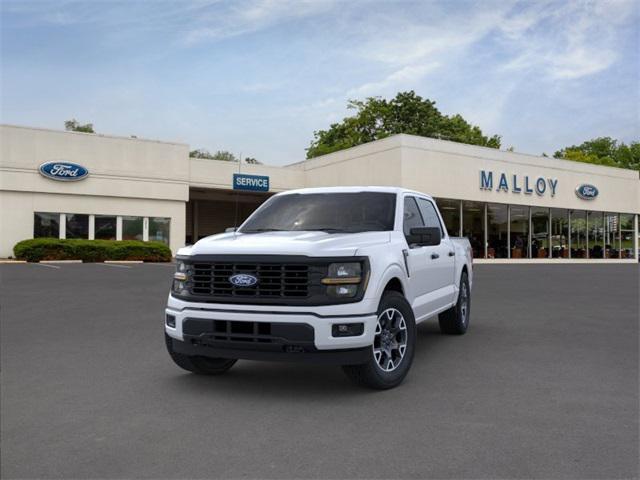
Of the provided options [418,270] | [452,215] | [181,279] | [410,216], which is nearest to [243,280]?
[181,279]

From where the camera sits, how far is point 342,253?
4980 millimetres

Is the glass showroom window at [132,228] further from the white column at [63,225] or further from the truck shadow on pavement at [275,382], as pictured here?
the truck shadow on pavement at [275,382]

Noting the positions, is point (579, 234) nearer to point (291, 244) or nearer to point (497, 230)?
point (497, 230)

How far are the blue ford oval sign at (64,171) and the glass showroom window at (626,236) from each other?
40.6 meters

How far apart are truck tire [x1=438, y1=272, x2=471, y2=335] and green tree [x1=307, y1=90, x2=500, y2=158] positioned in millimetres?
52515

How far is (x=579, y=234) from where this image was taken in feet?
151

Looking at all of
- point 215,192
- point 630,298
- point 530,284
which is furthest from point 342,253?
point 215,192

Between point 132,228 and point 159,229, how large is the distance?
5.18ft

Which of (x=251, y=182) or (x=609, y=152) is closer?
(x=251, y=182)

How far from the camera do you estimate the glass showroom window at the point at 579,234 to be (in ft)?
Result: 149

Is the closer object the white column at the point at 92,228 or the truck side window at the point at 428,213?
the truck side window at the point at 428,213

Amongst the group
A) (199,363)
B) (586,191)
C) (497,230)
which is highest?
(586,191)

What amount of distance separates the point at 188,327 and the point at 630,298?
12.2 metres

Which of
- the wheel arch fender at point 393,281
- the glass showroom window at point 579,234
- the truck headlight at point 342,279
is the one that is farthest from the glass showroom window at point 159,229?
the truck headlight at point 342,279
